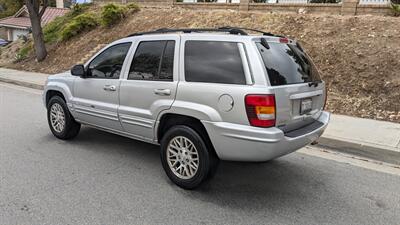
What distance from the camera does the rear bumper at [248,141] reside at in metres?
3.65

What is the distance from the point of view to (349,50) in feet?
31.4

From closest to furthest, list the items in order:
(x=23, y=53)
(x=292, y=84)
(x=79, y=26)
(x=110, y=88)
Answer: (x=292, y=84) < (x=110, y=88) < (x=79, y=26) < (x=23, y=53)

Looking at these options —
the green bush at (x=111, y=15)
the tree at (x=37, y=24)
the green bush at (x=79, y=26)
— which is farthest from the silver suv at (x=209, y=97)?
the green bush at (x=79, y=26)

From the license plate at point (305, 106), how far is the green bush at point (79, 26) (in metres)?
15.9

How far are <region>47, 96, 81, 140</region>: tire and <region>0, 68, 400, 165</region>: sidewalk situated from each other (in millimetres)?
4155

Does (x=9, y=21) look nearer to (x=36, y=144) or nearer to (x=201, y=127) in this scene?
(x=36, y=144)

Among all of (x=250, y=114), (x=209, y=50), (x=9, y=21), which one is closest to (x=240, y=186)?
(x=250, y=114)

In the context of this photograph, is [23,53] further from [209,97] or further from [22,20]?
[22,20]

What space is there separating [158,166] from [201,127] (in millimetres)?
1196

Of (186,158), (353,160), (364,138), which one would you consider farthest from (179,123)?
(364,138)

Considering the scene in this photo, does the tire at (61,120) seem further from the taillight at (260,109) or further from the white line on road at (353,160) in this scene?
the white line on road at (353,160)

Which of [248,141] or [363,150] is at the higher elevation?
[248,141]

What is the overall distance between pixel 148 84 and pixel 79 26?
15.1m

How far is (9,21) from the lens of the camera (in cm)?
4012
